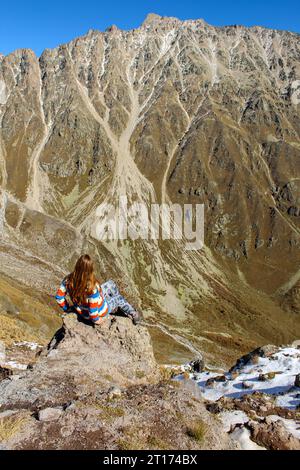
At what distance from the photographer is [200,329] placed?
140 m

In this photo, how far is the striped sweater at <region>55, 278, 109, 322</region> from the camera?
43.4 ft

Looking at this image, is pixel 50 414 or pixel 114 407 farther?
pixel 114 407

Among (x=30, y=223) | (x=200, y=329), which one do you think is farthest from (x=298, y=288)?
(x=30, y=223)

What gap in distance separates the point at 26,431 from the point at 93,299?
486cm

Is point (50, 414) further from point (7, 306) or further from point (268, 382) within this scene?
point (7, 306)

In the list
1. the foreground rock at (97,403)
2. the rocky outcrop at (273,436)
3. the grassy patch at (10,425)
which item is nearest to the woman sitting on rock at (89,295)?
the foreground rock at (97,403)

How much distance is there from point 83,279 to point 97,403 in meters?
3.77

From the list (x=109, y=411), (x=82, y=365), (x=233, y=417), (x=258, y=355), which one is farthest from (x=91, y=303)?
(x=258, y=355)

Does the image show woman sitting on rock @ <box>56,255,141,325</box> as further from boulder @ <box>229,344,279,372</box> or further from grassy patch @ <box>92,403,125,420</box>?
boulder @ <box>229,344,279,372</box>

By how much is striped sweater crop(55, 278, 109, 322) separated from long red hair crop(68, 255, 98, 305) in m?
0.23

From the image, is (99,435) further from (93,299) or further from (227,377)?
(227,377)

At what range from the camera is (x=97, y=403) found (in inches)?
420

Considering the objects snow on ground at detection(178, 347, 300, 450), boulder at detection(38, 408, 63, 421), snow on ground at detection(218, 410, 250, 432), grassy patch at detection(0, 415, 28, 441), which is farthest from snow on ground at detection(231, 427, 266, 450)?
grassy patch at detection(0, 415, 28, 441)
